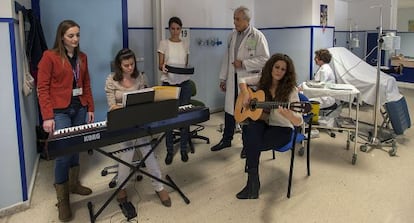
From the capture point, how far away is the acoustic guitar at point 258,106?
7.72 ft

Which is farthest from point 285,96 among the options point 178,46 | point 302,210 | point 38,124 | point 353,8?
point 353,8

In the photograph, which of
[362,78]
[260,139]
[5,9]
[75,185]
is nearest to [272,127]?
[260,139]

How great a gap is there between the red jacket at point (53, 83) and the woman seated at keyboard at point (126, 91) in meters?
0.25

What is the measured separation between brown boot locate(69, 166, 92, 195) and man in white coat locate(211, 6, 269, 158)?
1.54 meters

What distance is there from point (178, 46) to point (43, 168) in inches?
69.2

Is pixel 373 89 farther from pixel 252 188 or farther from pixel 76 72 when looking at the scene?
pixel 76 72

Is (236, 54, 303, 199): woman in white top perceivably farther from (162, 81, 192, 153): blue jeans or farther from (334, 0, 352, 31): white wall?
(334, 0, 352, 31): white wall

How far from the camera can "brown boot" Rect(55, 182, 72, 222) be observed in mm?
2301

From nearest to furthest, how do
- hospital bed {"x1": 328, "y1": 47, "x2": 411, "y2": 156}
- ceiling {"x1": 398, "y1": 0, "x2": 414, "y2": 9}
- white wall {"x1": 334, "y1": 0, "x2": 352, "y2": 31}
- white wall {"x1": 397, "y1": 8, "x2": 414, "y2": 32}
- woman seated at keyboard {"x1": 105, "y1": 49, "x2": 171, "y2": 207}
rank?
woman seated at keyboard {"x1": 105, "y1": 49, "x2": 171, "y2": 207} < hospital bed {"x1": 328, "y1": 47, "x2": 411, "y2": 156} < white wall {"x1": 334, "y1": 0, "x2": 352, "y2": 31} < ceiling {"x1": 398, "y1": 0, "x2": 414, "y2": 9} < white wall {"x1": 397, "y1": 8, "x2": 414, "y2": 32}

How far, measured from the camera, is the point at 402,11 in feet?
33.8

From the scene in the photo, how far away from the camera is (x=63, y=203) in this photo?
2.32m

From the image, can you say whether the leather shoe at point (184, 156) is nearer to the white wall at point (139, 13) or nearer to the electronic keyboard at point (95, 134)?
the electronic keyboard at point (95, 134)

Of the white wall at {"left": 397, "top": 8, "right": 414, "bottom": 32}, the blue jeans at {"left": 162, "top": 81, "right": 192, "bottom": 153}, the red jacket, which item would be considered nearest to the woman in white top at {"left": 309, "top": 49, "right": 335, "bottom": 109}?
the blue jeans at {"left": 162, "top": 81, "right": 192, "bottom": 153}

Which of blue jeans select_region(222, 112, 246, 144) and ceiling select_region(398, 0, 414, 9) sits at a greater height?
ceiling select_region(398, 0, 414, 9)
